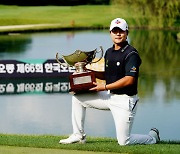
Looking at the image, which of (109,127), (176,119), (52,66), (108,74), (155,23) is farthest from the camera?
(155,23)

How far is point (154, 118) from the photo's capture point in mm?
11750

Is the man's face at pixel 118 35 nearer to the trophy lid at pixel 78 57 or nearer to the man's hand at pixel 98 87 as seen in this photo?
the trophy lid at pixel 78 57

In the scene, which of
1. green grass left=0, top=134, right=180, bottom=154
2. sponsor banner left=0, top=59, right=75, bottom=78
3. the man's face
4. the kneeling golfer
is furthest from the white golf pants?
sponsor banner left=0, top=59, right=75, bottom=78

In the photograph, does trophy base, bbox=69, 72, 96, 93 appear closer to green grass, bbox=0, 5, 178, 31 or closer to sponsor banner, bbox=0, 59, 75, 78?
sponsor banner, bbox=0, 59, 75, 78

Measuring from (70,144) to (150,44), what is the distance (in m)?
26.3

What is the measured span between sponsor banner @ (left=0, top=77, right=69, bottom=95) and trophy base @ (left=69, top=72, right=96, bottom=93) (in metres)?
9.61

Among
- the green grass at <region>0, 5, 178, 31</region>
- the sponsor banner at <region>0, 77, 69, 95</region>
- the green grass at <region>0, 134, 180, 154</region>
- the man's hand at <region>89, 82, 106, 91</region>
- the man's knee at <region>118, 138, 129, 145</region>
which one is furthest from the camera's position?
the green grass at <region>0, 5, 178, 31</region>

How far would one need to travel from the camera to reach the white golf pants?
616 centimetres

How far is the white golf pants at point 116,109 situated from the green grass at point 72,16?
3476cm

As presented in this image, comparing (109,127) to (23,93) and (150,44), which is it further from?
(150,44)

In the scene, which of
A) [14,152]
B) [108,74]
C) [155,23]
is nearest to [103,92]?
[108,74]

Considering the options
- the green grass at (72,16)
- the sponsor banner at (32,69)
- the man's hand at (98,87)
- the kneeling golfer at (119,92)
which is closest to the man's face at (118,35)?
the kneeling golfer at (119,92)

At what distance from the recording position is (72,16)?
55344 millimetres

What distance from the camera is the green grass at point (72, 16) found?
1694 inches
